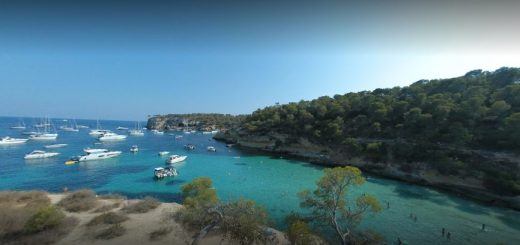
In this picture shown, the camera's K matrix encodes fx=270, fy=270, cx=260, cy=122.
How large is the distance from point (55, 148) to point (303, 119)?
236 feet

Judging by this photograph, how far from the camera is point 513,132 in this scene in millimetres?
41031

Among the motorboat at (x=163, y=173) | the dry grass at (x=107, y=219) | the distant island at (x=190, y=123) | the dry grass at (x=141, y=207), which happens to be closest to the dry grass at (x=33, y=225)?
the dry grass at (x=107, y=219)

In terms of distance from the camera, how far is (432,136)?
50.4 m

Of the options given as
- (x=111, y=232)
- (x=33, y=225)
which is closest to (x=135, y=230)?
(x=111, y=232)

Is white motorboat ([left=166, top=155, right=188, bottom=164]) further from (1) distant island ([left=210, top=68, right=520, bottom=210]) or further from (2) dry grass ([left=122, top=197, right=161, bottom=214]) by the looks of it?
(2) dry grass ([left=122, top=197, right=161, bottom=214])

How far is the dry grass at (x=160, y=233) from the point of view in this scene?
21.4m

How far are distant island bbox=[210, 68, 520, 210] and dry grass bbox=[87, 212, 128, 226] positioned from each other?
144 ft

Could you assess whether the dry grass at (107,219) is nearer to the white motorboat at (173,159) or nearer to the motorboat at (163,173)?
the motorboat at (163,173)

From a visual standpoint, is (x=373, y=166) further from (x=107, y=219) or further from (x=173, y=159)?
(x=107, y=219)

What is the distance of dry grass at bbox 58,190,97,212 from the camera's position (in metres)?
26.8

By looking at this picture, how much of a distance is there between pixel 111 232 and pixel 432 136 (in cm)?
5305

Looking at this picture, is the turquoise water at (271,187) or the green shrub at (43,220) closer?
the green shrub at (43,220)

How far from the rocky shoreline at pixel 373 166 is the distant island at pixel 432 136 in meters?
0.11

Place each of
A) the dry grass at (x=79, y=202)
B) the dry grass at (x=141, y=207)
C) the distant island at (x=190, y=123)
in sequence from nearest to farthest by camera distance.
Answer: the dry grass at (x=79, y=202) < the dry grass at (x=141, y=207) < the distant island at (x=190, y=123)
